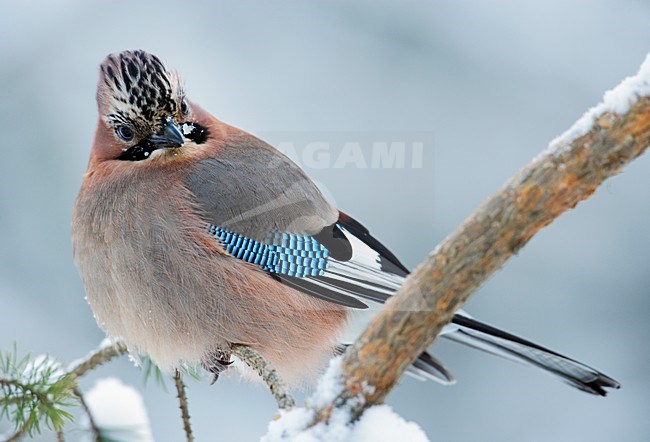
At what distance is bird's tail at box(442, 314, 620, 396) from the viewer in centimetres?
143

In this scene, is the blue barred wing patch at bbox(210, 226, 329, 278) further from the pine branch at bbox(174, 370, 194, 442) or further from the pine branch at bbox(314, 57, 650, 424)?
the pine branch at bbox(314, 57, 650, 424)

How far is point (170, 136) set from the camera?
4.85 feet

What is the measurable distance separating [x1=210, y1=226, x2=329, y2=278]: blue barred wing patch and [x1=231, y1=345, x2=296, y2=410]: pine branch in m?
0.18

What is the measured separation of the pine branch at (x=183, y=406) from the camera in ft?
4.99

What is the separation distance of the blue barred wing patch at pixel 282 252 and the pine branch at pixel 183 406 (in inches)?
11.9

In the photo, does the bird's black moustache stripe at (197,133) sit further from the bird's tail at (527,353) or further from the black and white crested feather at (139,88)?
the bird's tail at (527,353)

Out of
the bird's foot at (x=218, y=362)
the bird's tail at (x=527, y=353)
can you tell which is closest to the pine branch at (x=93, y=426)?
the bird's foot at (x=218, y=362)

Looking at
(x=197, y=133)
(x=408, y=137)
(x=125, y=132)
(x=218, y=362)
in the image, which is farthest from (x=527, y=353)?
(x=125, y=132)

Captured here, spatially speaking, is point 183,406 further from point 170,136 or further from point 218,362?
point 170,136

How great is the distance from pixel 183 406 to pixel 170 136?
56 centimetres

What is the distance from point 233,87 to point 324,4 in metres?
0.38

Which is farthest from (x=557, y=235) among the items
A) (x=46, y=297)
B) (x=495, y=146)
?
(x=46, y=297)

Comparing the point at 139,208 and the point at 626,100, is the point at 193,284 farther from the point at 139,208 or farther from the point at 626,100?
the point at 626,100

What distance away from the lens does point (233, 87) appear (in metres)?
1.77
